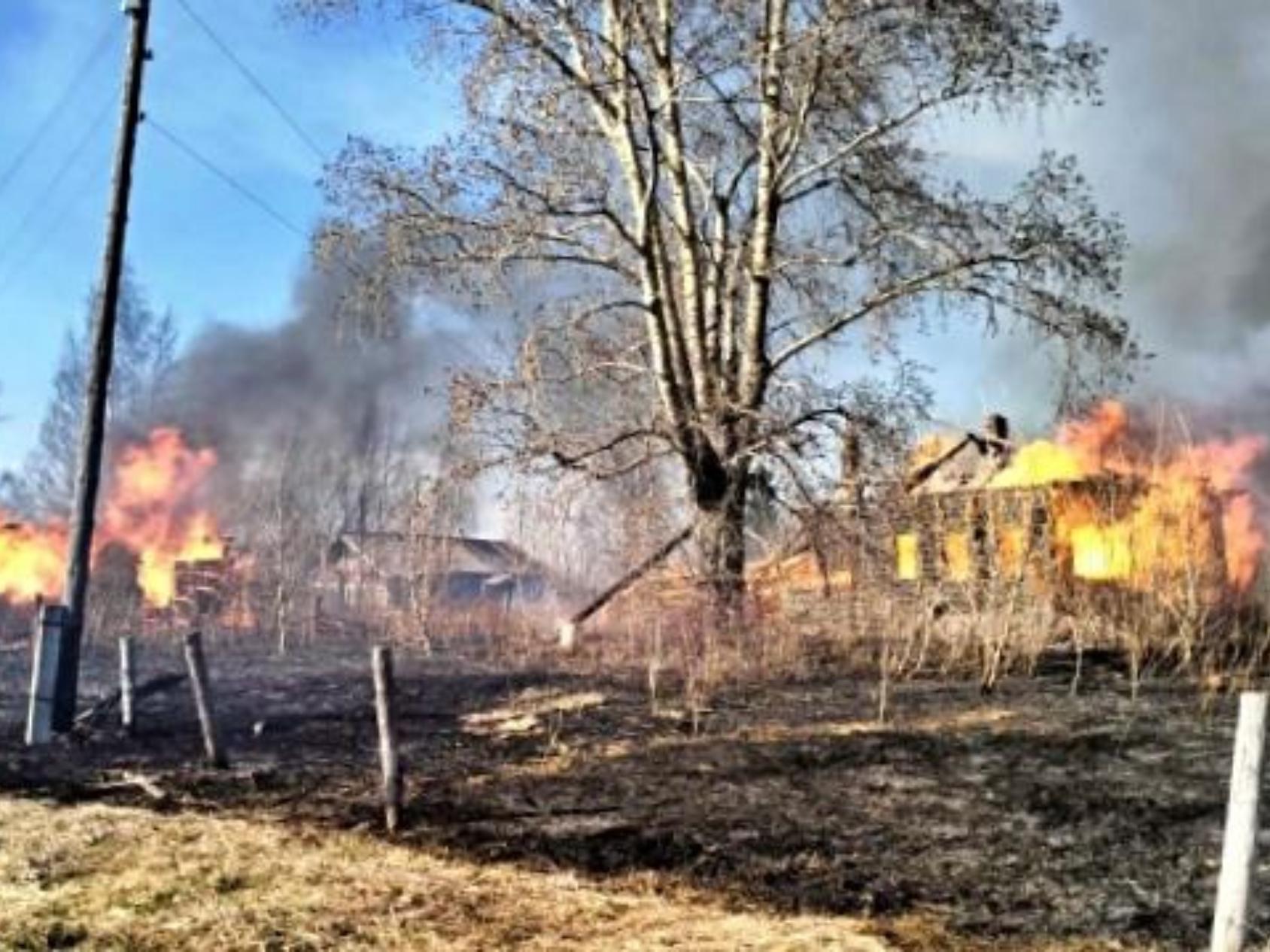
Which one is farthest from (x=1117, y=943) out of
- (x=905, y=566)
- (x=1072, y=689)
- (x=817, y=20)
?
(x=905, y=566)

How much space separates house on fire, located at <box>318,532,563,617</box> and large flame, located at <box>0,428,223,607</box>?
13.9 ft

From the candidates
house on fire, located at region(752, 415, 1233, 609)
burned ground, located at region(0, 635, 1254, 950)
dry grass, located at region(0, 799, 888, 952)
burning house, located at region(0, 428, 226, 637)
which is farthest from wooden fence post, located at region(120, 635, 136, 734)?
burning house, located at region(0, 428, 226, 637)

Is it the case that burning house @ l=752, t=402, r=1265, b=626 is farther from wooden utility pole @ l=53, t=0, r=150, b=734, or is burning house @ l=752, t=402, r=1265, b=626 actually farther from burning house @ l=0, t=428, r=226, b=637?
burning house @ l=0, t=428, r=226, b=637

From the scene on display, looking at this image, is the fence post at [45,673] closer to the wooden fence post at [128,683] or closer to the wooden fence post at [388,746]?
the wooden fence post at [128,683]

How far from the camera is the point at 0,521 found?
3603 centimetres

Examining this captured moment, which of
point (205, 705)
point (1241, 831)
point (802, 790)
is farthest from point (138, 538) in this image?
point (1241, 831)

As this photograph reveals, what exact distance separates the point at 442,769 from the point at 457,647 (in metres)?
13.5

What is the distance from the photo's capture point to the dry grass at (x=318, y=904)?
518cm

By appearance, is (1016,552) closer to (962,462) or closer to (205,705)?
(962,462)

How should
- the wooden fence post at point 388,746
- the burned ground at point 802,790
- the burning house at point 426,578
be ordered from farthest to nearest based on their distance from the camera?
the burning house at point 426,578
the wooden fence post at point 388,746
the burned ground at point 802,790

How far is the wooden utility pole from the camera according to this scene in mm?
11883

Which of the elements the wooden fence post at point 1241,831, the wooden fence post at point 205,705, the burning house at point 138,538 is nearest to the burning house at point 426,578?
the burning house at point 138,538

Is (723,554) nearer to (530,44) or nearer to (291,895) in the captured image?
(530,44)

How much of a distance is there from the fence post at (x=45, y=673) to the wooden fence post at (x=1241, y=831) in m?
9.75
